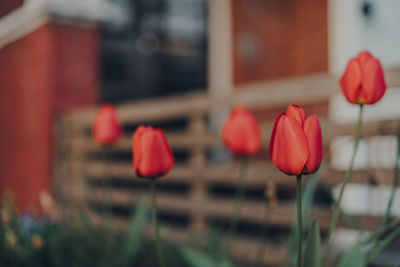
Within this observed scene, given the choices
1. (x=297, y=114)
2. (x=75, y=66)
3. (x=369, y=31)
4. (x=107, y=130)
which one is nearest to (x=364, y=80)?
(x=297, y=114)

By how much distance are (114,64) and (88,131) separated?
1221mm

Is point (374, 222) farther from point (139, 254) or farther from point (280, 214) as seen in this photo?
point (139, 254)

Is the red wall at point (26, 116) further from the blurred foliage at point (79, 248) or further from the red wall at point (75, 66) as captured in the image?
the blurred foliage at point (79, 248)

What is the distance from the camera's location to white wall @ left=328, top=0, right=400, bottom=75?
A: 10.2 ft

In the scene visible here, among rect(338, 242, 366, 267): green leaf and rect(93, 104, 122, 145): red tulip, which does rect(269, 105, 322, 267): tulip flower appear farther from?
rect(93, 104, 122, 145): red tulip

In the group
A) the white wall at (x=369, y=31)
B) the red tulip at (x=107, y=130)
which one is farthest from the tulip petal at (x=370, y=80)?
the white wall at (x=369, y=31)

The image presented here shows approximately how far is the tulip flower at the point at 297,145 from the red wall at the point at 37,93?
10.5 feet

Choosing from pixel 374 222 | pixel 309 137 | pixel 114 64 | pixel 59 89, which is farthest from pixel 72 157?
pixel 309 137

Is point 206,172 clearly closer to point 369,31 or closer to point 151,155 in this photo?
point 369,31

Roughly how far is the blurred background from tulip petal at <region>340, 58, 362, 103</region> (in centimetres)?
91

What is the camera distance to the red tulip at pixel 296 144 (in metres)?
0.65

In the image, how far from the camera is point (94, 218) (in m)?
3.46

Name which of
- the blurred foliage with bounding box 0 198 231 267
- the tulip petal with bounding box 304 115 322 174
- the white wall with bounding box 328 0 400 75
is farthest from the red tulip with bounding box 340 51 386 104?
the white wall with bounding box 328 0 400 75

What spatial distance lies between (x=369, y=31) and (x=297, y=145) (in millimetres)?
2815
